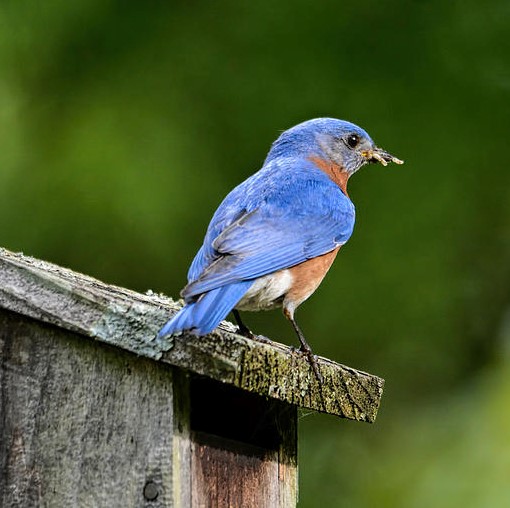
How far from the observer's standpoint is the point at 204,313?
13.2 feet

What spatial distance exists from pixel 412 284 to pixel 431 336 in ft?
1.74

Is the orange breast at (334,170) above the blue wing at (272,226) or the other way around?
above

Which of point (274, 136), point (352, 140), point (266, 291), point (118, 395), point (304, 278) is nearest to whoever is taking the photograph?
point (118, 395)

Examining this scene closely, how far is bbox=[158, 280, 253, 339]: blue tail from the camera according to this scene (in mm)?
3907

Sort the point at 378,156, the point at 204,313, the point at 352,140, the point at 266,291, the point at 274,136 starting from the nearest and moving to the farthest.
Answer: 1. the point at 204,313
2. the point at 266,291
3. the point at 352,140
4. the point at 378,156
5. the point at 274,136

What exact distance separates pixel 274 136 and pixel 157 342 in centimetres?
373

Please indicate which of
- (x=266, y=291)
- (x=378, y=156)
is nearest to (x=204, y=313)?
(x=266, y=291)

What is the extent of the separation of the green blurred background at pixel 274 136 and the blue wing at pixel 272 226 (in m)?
1.53

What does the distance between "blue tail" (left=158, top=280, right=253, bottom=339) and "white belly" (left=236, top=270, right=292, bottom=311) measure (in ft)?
1.79

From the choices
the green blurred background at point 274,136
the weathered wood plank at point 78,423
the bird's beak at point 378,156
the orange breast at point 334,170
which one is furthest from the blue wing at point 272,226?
the green blurred background at point 274,136

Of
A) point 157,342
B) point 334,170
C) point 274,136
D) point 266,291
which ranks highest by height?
point 274,136

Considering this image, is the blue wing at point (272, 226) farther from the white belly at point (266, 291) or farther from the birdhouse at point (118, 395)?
the birdhouse at point (118, 395)

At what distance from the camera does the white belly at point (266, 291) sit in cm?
491

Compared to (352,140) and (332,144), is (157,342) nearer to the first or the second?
(332,144)
